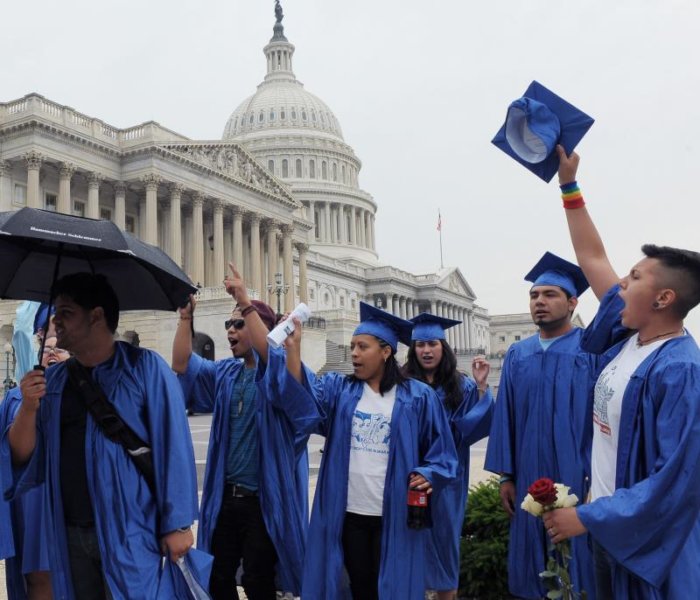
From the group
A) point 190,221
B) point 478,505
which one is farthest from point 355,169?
point 478,505

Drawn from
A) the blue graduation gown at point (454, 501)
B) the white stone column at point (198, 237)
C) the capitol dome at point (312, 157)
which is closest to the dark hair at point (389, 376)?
the blue graduation gown at point (454, 501)

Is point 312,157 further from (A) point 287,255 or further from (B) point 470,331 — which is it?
(A) point 287,255

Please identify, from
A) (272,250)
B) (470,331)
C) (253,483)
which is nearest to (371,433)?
(253,483)

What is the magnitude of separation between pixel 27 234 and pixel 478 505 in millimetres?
4421

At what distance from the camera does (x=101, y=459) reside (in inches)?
145

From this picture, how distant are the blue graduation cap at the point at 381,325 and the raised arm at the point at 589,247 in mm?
1349

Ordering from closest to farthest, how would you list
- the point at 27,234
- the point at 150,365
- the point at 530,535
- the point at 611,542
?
1. the point at 611,542
2. the point at 27,234
3. the point at 150,365
4. the point at 530,535

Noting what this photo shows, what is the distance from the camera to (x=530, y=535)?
4.88m

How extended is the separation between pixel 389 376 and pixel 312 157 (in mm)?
97046

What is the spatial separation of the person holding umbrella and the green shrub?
122 inches

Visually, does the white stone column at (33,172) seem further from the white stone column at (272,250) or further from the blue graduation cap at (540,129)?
the blue graduation cap at (540,129)

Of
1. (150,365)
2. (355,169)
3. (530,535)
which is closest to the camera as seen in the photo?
(150,365)

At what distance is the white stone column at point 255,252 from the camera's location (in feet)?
171

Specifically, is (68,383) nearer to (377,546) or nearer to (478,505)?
(377,546)
